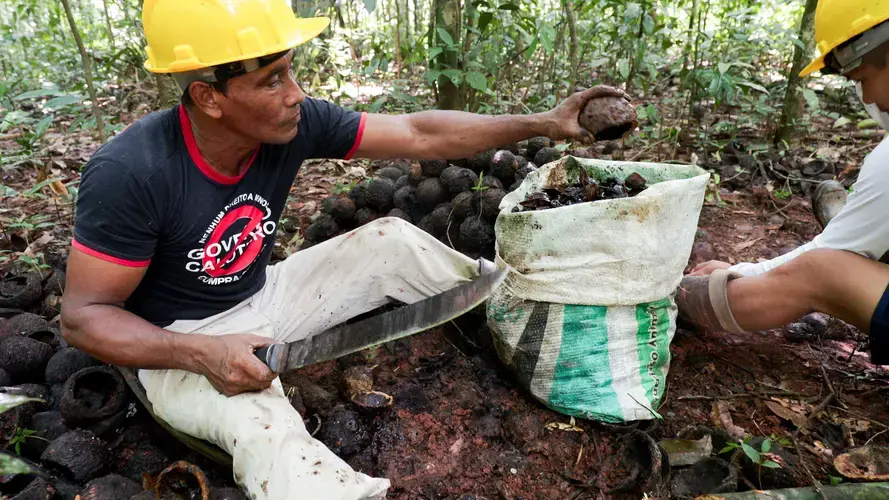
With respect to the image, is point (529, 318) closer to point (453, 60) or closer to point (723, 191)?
point (453, 60)

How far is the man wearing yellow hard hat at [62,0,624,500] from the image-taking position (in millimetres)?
1797

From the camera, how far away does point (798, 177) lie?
4238 millimetres

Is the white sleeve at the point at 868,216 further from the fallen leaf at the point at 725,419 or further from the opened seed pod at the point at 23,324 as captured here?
the opened seed pod at the point at 23,324

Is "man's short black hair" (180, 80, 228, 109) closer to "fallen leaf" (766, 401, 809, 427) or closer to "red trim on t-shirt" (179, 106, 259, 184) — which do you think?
"red trim on t-shirt" (179, 106, 259, 184)

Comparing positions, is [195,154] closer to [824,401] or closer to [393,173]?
[393,173]

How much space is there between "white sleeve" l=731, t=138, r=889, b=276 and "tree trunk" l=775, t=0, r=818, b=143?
2.39m

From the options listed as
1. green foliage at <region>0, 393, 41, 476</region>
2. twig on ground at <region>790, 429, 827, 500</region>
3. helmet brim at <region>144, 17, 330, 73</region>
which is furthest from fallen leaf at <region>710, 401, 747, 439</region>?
green foliage at <region>0, 393, 41, 476</region>

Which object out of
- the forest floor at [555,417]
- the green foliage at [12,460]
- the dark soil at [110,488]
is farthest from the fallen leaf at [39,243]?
the green foliage at [12,460]

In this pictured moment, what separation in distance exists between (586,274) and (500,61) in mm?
2949

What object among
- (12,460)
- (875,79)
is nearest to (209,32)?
(12,460)

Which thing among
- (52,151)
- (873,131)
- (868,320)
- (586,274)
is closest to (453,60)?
(586,274)

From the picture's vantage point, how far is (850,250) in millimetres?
2102

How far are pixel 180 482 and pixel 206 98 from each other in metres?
1.31

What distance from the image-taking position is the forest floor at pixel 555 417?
2074 mm
